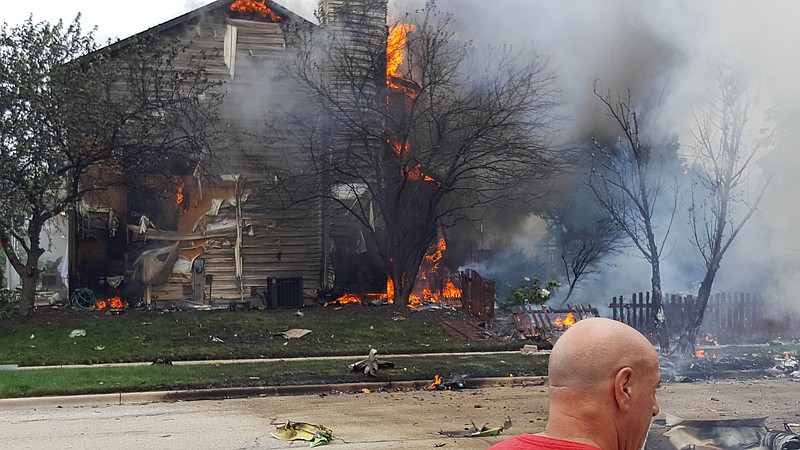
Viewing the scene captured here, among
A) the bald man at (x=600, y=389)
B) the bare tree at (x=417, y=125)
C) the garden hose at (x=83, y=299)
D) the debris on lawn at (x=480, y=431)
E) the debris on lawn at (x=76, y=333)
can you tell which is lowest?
the debris on lawn at (x=480, y=431)

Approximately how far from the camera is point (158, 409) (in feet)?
30.1

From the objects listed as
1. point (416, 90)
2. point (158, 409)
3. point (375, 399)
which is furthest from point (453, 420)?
point (416, 90)

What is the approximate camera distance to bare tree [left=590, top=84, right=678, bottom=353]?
13.1 meters

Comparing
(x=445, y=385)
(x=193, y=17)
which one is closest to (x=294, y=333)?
(x=445, y=385)

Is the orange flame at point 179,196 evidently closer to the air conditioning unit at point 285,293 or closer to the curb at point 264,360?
the air conditioning unit at point 285,293

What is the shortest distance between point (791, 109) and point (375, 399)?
736cm

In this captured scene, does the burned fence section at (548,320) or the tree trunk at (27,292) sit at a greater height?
the tree trunk at (27,292)

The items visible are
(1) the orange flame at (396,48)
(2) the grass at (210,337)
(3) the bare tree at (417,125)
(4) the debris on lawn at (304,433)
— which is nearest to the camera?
(4) the debris on lawn at (304,433)

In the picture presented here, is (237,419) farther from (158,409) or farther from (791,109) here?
(791,109)

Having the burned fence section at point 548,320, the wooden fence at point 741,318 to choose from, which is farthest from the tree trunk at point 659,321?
the burned fence section at point 548,320

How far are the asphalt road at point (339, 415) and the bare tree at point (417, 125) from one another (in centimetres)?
770

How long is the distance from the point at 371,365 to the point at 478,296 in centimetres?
599

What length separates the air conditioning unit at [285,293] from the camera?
18906 millimetres

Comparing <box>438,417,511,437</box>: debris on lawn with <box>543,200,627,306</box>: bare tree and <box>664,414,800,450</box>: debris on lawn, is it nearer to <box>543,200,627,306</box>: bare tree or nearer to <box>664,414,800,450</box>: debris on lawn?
<box>664,414,800,450</box>: debris on lawn
